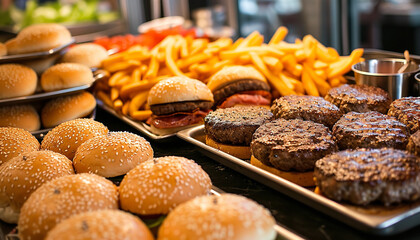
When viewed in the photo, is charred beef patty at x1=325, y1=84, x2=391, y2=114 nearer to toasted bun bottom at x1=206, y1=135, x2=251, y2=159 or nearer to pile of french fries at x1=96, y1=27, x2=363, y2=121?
pile of french fries at x1=96, y1=27, x2=363, y2=121

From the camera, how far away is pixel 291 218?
170 centimetres

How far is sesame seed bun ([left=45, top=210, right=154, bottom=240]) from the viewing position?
1.25 meters

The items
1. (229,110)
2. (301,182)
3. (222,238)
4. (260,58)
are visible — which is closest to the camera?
(222,238)

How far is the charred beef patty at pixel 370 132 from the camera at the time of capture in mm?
1909

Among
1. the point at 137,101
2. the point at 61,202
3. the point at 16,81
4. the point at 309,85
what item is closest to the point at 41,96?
the point at 16,81

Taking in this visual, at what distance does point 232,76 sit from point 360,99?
954 mm

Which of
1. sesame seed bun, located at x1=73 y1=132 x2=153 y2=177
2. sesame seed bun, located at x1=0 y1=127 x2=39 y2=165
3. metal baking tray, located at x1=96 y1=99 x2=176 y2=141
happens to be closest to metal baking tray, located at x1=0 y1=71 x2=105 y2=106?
metal baking tray, located at x1=96 y1=99 x2=176 y2=141

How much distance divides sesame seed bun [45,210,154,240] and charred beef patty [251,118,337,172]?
2.65ft

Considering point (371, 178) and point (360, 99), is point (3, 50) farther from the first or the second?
point (371, 178)

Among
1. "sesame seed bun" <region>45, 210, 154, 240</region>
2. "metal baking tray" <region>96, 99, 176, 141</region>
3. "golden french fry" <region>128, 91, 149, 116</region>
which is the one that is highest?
"sesame seed bun" <region>45, 210, 154, 240</region>

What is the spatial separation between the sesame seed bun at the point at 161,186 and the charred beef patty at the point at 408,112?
1127mm

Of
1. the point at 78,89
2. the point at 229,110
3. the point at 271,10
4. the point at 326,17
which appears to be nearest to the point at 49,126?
the point at 78,89

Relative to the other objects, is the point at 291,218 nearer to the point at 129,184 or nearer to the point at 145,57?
the point at 129,184

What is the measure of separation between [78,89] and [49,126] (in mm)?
351
